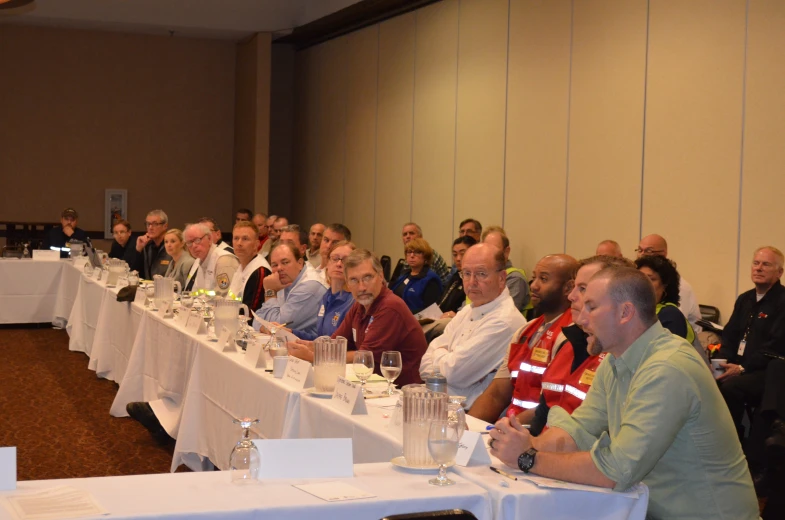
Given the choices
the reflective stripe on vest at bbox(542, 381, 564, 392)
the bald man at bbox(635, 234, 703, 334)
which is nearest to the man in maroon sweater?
the reflective stripe on vest at bbox(542, 381, 564, 392)

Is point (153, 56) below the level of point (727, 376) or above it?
above

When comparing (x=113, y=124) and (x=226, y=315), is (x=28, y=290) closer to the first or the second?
(x=113, y=124)

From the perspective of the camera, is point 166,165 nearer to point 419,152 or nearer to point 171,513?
point 419,152

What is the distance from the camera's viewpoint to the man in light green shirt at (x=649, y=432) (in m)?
2.07

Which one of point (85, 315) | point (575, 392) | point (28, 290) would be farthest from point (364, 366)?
point (28, 290)

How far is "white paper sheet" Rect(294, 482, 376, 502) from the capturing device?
1952 mm

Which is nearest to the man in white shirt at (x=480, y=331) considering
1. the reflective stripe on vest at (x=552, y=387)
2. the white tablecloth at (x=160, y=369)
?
the reflective stripe on vest at (x=552, y=387)

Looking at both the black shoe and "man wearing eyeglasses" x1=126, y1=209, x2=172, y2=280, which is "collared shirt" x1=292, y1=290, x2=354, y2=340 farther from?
"man wearing eyeglasses" x1=126, y1=209, x2=172, y2=280

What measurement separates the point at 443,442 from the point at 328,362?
43.9 inches

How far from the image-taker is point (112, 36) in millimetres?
13547

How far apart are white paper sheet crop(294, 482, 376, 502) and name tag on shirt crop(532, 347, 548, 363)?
1377 mm

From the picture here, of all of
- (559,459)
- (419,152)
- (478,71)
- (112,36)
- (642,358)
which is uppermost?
(112,36)

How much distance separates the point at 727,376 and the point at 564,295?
6.86 ft

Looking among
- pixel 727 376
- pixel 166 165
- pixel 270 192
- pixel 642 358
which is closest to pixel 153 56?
pixel 166 165
